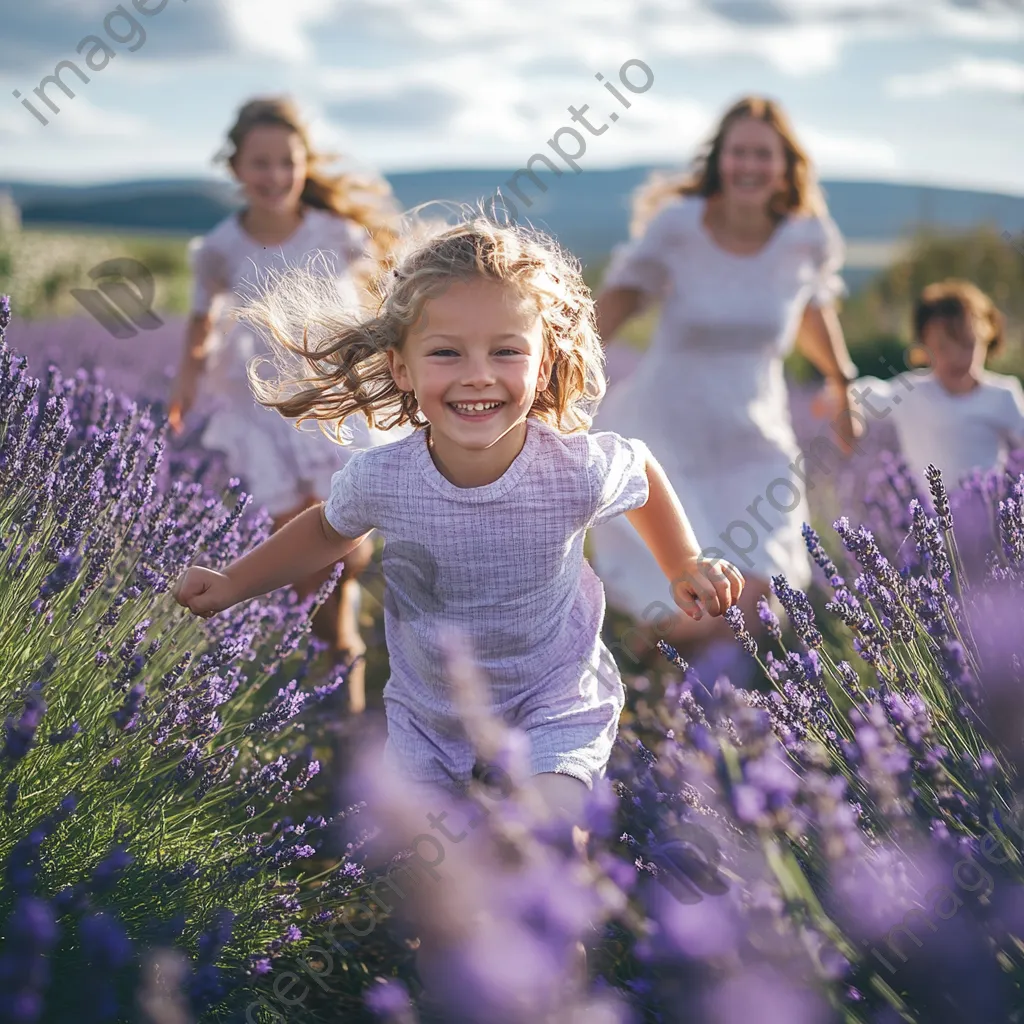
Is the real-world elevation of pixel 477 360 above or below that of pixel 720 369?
below

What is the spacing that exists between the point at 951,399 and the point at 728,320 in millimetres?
1082

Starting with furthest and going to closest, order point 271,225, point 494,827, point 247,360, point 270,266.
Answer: point 271,225 → point 247,360 → point 270,266 → point 494,827

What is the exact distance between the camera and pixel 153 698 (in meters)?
1.99

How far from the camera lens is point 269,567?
78.3 inches

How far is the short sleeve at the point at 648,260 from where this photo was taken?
163 inches

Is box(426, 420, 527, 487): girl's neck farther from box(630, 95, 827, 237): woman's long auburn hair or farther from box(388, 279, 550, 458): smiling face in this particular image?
box(630, 95, 827, 237): woman's long auburn hair

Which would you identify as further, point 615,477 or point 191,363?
point 191,363

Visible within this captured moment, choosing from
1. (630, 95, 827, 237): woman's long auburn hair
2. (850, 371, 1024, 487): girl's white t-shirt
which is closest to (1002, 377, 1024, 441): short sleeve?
(850, 371, 1024, 487): girl's white t-shirt

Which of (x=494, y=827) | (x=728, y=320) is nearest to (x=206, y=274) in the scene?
(x=728, y=320)

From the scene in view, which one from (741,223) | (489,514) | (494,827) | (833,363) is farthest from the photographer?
(833,363)

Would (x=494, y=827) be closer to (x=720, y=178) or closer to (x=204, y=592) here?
(x=204, y=592)

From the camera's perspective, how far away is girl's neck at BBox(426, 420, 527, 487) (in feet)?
6.54

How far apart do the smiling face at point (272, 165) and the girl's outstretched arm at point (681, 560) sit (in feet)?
7.44

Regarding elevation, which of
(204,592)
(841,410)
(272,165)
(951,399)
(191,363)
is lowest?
(204,592)
